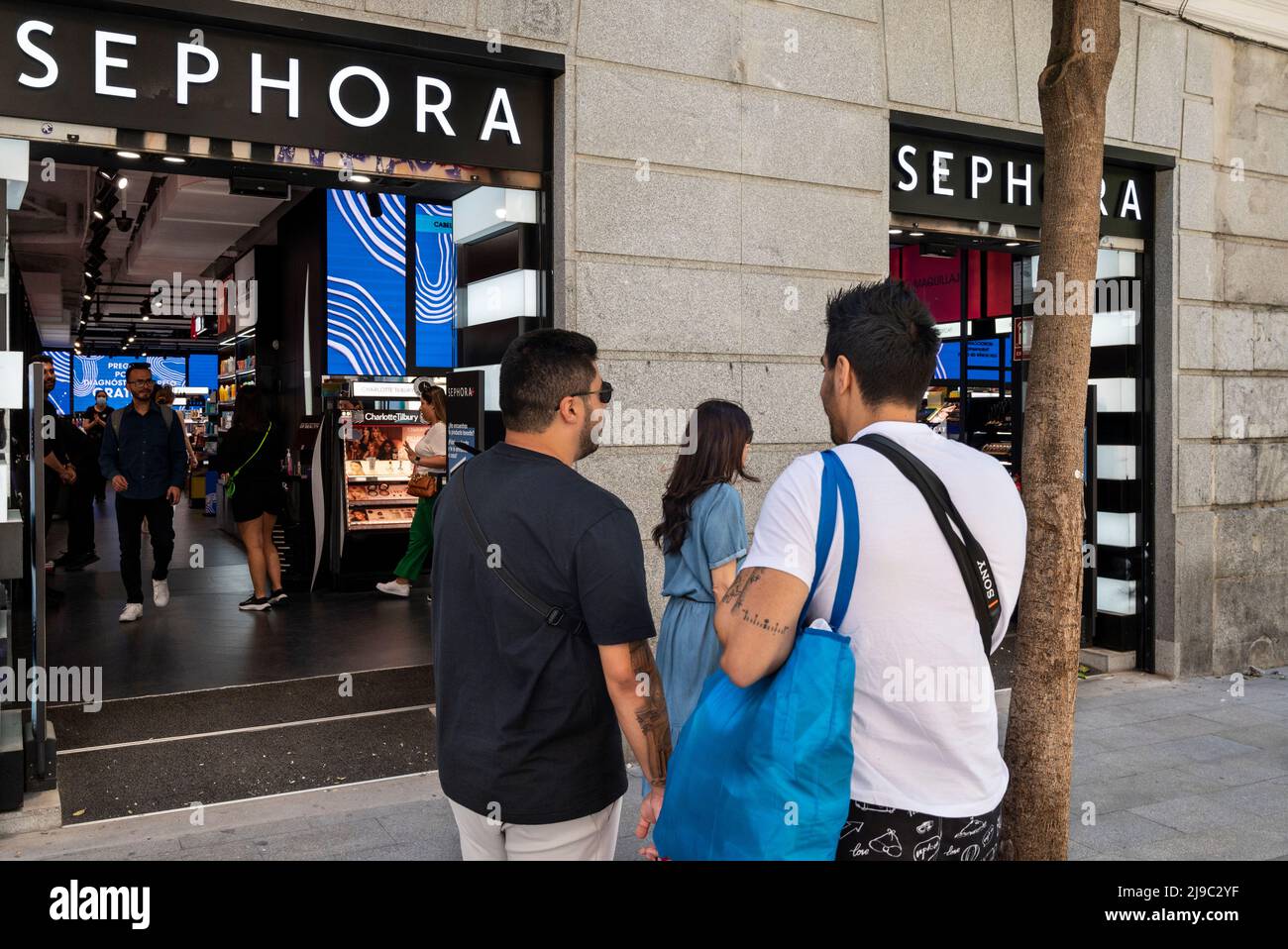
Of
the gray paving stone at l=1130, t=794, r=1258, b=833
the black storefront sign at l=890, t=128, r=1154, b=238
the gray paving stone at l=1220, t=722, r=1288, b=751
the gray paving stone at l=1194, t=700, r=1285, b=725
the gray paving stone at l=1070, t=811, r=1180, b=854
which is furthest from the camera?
the black storefront sign at l=890, t=128, r=1154, b=238

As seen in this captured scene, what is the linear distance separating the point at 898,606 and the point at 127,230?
49.5 ft

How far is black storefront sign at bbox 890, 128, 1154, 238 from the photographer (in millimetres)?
6934

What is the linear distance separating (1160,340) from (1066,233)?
4.80 meters

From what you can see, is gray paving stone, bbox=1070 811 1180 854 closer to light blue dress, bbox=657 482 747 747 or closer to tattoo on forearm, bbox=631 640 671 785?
light blue dress, bbox=657 482 747 747

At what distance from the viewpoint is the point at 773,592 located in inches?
75.0

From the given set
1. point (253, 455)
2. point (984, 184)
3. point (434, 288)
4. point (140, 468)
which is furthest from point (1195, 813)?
point (434, 288)

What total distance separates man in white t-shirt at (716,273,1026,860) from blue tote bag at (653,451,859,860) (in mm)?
25

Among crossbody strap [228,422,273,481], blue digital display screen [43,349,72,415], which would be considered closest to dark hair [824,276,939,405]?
crossbody strap [228,422,273,481]

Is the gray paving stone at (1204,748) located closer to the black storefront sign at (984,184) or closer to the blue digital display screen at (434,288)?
the black storefront sign at (984,184)

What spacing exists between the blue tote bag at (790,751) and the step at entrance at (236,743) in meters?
3.60

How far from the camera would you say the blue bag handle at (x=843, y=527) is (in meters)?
1.93

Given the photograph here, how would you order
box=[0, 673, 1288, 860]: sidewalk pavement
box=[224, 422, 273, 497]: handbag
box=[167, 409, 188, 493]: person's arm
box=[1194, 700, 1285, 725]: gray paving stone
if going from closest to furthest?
box=[0, 673, 1288, 860]: sidewalk pavement
box=[1194, 700, 1285, 725]: gray paving stone
box=[167, 409, 188, 493]: person's arm
box=[224, 422, 273, 497]: handbag

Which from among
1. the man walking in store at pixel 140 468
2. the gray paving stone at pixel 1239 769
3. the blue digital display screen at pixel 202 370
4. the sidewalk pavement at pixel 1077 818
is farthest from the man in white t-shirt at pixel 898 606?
the blue digital display screen at pixel 202 370

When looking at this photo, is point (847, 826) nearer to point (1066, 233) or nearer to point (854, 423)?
point (854, 423)
